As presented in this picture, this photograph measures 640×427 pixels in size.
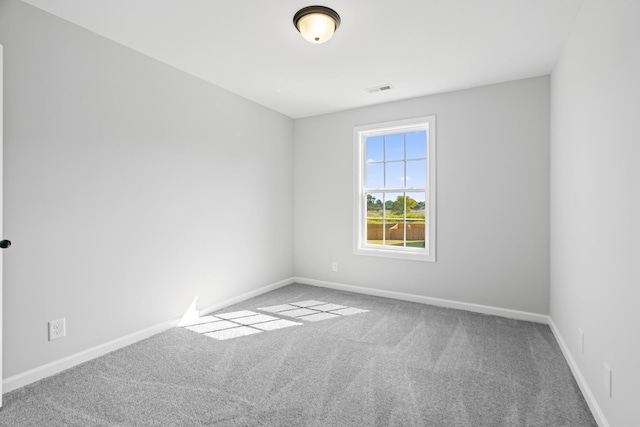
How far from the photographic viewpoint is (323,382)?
2.19m

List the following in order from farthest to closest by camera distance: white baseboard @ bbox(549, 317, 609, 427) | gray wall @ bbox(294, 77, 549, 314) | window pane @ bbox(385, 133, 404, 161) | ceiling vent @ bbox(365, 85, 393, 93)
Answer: window pane @ bbox(385, 133, 404, 161) → ceiling vent @ bbox(365, 85, 393, 93) → gray wall @ bbox(294, 77, 549, 314) → white baseboard @ bbox(549, 317, 609, 427)

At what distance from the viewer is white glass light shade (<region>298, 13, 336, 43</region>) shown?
7.17ft

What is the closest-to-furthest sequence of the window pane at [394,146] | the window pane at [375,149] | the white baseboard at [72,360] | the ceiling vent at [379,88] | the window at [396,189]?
1. the white baseboard at [72,360]
2. the ceiling vent at [379,88]
3. the window at [396,189]
4. the window pane at [394,146]
5. the window pane at [375,149]

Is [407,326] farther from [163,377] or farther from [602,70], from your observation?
[602,70]

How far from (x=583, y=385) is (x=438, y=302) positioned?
180 cm

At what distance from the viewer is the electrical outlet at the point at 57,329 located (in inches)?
89.2

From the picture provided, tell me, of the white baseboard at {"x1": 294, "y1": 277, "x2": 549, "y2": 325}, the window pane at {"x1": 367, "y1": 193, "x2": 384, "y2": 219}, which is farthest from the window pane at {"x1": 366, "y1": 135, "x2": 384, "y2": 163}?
the white baseboard at {"x1": 294, "y1": 277, "x2": 549, "y2": 325}

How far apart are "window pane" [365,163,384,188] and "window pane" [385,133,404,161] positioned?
0.17m

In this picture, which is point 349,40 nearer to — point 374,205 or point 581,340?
point 374,205

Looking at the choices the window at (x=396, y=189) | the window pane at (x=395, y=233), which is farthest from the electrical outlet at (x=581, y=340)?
the window pane at (x=395, y=233)

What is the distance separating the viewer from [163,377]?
224cm

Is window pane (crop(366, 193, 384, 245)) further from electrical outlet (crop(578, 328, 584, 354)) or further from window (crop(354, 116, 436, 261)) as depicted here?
electrical outlet (crop(578, 328, 584, 354))

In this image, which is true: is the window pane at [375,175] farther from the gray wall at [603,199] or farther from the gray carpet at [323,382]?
the gray wall at [603,199]

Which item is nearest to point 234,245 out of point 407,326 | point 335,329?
point 335,329
